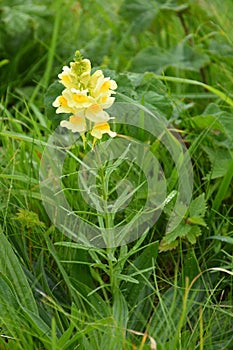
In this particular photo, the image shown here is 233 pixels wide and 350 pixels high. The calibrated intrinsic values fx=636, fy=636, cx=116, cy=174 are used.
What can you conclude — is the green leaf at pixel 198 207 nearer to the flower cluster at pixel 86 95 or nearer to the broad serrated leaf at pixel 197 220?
the broad serrated leaf at pixel 197 220

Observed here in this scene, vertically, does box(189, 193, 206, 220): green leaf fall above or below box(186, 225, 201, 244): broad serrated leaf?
above

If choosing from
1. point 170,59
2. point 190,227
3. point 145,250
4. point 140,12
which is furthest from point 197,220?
point 140,12

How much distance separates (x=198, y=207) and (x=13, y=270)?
19.3 inches

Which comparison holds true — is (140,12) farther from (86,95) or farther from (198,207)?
(86,95)

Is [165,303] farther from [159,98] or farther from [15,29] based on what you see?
[15,29]

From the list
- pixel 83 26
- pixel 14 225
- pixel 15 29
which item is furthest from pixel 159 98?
pixel 83 26

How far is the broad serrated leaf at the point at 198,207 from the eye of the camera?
160 centimetres

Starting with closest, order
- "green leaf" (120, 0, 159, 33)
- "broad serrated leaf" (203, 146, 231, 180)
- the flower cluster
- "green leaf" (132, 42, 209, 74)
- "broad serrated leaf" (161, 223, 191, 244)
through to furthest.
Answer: the flower cluster
"broad serrated leaf" (161, 223, 191, 244)
"broad serrated leaf" (203, 146, 231, 180)
"green leaf" (132, 42, 209, 74)
"green leaf" (120, 0, 159, 33)

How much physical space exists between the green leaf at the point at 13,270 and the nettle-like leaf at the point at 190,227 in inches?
13.9

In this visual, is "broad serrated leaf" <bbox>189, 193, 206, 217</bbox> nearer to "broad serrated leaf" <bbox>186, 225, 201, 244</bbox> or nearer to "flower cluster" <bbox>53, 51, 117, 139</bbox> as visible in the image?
"broad serrated leaf" <bbox>186, 225, 201, 244</bbox>

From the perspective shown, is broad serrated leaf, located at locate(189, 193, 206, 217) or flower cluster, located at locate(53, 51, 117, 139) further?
broad serrated leaf, located at locate(189, 193, 206, 217)

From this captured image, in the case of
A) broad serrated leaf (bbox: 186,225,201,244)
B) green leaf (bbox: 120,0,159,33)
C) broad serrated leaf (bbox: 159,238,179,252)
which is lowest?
broad serrated leaf (bbox: 159,238,179,252)

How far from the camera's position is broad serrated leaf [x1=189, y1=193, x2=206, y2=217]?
160 cm

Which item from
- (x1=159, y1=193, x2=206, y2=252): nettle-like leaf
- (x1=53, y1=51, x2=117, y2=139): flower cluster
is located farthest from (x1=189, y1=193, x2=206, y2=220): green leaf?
(x1=53, y1=51, x2=117, y2=139): flower cluster
